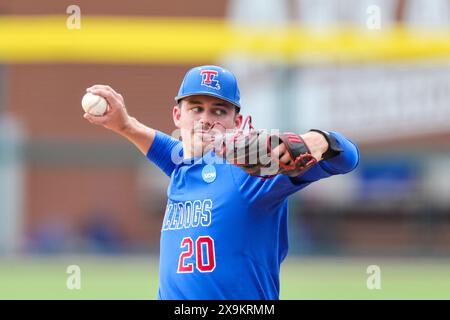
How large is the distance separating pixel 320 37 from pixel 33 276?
6805 mm

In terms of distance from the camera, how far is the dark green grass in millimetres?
8727

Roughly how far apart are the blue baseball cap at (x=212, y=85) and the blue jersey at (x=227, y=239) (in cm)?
25

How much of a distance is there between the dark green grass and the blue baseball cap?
5.00 m

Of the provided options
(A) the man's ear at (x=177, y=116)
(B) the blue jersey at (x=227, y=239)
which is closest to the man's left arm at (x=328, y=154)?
(B) the blue jersey at (x=227, y=239)

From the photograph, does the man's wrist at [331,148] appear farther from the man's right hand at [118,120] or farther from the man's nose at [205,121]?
the man's right hand at [118,120]

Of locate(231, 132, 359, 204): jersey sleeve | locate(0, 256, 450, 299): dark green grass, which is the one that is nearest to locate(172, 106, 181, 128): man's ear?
locate(231, 132, 359, 204): jersey sleeve

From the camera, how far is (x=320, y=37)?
15.0 metres

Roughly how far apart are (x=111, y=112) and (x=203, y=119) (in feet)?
1.59

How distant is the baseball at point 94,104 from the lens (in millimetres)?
3354

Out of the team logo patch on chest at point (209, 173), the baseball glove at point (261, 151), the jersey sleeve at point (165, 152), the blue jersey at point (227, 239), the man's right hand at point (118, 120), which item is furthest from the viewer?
the jersey sleeve at point (165, 152)

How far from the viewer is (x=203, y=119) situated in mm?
3248

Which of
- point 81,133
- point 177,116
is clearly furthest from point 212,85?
point 81,133
